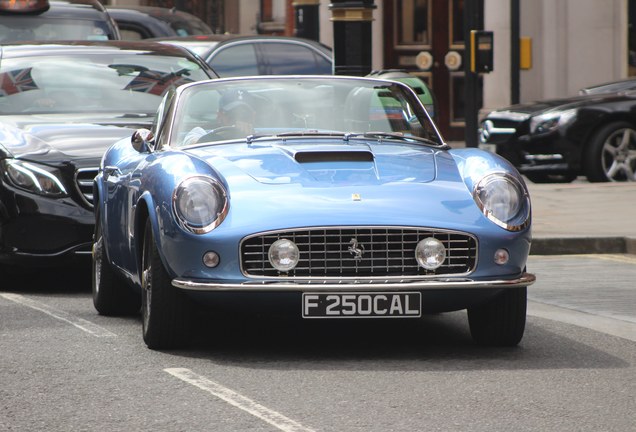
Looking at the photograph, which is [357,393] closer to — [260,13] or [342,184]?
[342,184]

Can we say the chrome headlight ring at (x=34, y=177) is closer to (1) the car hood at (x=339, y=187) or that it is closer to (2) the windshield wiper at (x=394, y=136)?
(1) the car hood at (x=339, y=187)

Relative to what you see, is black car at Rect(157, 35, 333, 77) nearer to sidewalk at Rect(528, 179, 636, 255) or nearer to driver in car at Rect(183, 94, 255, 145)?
sidewalk at Rect(528, 179, 636, 255)

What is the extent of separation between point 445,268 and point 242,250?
0.88 meters

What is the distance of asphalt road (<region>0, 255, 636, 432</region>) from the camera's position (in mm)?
5914

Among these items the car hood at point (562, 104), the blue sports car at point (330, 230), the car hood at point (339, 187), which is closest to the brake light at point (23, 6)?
the car hood at point (562, 104)

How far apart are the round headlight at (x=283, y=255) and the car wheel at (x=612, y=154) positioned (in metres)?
10.1

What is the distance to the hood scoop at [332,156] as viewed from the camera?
763cm

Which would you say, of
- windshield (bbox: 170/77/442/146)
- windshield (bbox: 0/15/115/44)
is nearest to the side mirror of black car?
windshield (bbox: 170/77/442/146)

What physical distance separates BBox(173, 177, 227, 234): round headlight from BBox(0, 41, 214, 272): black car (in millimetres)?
1631

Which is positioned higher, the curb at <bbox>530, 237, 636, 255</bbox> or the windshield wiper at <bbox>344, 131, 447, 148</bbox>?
the windshield wiper at <bbox>344, 131, 447, 148</bbox>

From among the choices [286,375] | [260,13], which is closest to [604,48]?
[260,13]

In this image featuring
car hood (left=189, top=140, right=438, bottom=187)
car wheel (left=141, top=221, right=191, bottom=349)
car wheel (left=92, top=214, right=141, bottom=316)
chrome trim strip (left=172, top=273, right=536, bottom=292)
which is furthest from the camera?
car wheel (left=92, top=214, right=141, bottom=316)

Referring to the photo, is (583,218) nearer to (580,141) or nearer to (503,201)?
(580,141)

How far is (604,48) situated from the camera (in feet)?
79.7
